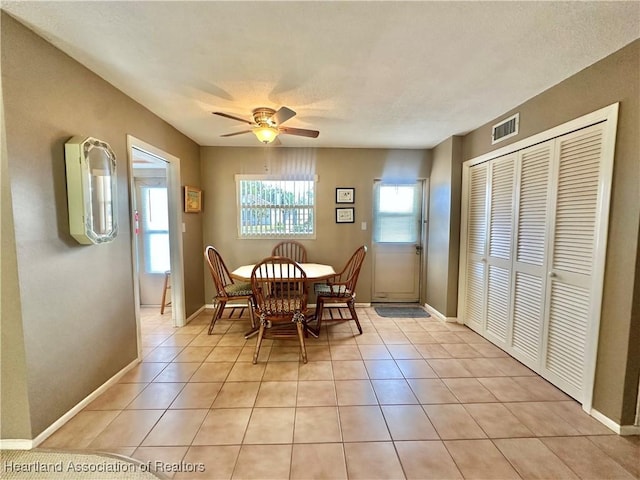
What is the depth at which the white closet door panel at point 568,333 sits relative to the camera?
1784 mm

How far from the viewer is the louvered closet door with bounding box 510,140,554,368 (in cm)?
210

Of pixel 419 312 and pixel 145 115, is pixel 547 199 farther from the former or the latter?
pixel 145 115

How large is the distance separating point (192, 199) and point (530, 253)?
367cm

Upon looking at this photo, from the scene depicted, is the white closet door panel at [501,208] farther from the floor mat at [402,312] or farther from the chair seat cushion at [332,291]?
the chair seat cushion at [332,291]

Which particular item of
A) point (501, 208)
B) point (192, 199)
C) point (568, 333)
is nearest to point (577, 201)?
point (501, 208)

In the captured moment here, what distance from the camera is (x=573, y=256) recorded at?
72.5 inches

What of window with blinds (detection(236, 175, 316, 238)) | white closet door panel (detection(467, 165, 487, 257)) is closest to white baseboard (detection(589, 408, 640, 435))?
white closet door panel (detection(467, 165, 487, 257))

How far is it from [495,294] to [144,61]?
3.54 metres

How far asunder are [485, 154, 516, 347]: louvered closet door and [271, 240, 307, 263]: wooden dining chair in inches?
88.9

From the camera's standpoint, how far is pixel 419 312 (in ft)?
12.0

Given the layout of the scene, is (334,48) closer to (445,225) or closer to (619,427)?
(445,225)

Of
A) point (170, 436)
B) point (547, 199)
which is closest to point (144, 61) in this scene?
point (170, 436)

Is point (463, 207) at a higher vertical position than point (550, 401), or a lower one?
higher

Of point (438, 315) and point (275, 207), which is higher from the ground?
point (275, 207)
